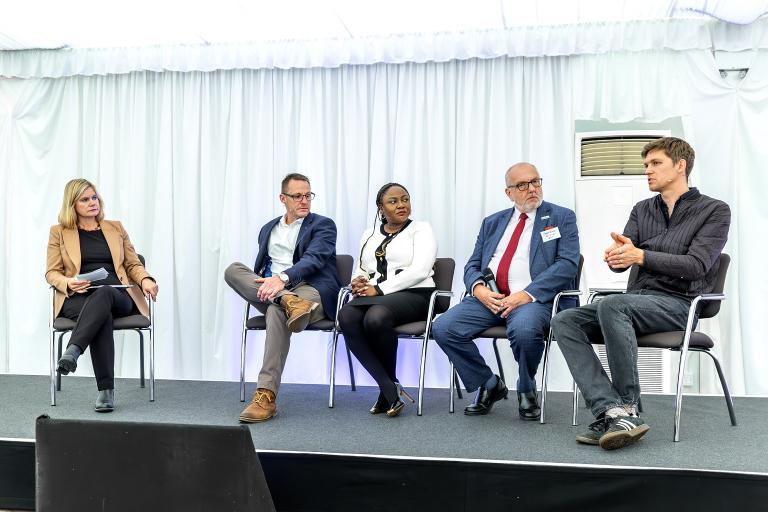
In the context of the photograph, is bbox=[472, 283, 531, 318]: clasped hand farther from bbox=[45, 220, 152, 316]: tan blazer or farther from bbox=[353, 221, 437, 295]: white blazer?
bbox=[45, 220, 152, 316]: tan blazer

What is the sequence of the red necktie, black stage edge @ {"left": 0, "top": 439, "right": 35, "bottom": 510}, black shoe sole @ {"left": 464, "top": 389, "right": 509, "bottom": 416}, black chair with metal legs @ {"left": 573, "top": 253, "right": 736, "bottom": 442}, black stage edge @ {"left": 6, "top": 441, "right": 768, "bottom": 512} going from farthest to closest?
1. the red necktie
2. black shoe sole @ {"left": 464, "top": 389, "right": 509, "bottom": 416}
3. black chair with metal legs @ {"left": 573, "top": 253, "right": 736, "bottom": 442}
4. black stage edge @ {"left": 0, "top": 439, "right": 35, "bottom": 510}
5. black stage edge @ {"left": 6, "top": 441, "right": 768, "bottom": 512}

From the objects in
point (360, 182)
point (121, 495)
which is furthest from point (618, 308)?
point (360, 182)

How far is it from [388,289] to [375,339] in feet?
0.87

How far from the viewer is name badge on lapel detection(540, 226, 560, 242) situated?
3.65 metres

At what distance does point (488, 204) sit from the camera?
471cm

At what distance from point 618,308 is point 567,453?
0.59 meters

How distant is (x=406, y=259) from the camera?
3.97 m

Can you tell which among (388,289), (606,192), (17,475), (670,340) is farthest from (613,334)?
(17,475)

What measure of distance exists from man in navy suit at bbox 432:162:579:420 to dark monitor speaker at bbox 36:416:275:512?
1.47 meters

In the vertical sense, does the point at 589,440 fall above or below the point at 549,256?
below

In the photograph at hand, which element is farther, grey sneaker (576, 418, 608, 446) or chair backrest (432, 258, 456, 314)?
chair backrest (432, 258, 456, 314)

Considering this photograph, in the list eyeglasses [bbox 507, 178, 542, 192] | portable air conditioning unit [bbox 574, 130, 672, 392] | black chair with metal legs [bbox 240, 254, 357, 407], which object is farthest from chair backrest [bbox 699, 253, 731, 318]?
black chair with metal legs [bbox 240, 254, 357, 407]

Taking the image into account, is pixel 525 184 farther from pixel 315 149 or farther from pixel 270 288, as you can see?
pixel 315 149

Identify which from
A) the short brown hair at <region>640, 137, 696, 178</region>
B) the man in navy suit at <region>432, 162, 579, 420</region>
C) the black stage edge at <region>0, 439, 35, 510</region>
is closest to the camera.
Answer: the black stage edge at <region>0, 439, 35, 510</region>
